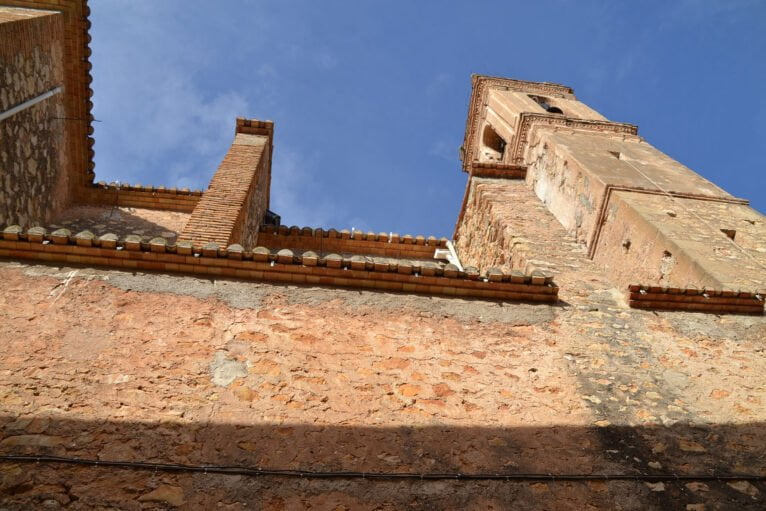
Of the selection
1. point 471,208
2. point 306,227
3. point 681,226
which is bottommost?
point 306,227

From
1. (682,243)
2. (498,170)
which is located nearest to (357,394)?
(682,243)

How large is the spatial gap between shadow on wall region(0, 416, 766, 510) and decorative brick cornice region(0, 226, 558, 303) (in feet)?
5.92

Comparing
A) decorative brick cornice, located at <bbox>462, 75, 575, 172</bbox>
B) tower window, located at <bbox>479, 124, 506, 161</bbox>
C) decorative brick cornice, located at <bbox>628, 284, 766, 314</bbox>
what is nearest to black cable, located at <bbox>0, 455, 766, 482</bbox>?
decorative brick cornice, located at <bbox>628, 284, 766, 314</bbox>

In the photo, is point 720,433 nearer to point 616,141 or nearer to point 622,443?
point 622,443

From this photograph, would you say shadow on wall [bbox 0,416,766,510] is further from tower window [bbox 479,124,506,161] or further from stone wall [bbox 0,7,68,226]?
tower window [bbox 479,124,506,161]

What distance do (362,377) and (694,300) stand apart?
3.86 m

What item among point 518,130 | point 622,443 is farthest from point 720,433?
point 518,130

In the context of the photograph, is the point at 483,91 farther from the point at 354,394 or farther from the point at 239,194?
the point at 354,394

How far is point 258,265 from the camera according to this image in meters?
5.21

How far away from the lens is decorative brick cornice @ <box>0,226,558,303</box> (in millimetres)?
4977

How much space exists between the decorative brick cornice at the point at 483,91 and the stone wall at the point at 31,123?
12132 millimetres

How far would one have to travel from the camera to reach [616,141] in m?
11.6

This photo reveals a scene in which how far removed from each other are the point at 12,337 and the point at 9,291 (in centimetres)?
64

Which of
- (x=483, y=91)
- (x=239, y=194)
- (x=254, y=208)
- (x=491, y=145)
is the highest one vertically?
(x=483, y=91)
